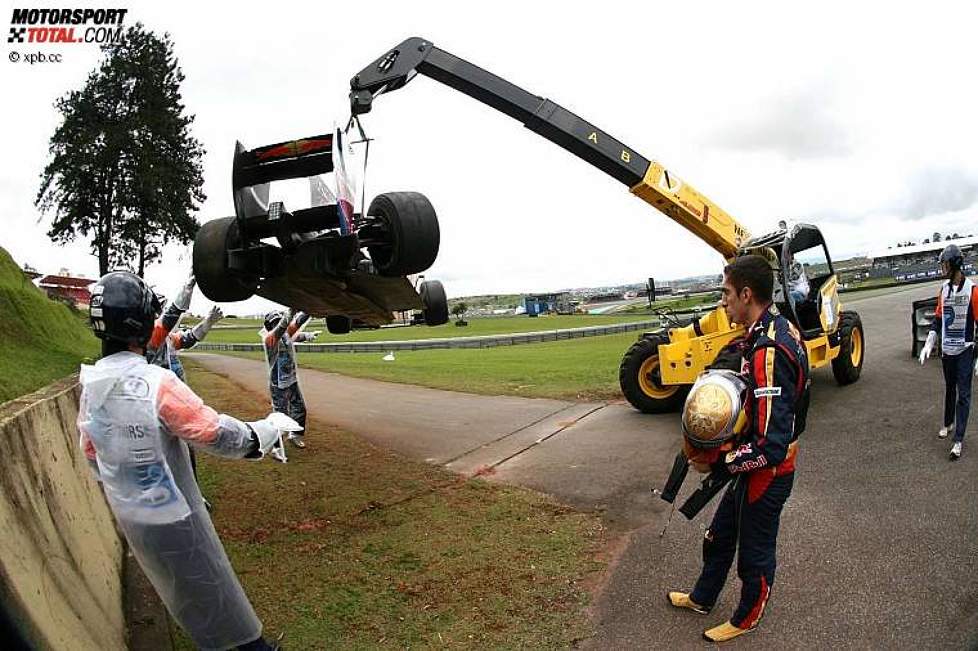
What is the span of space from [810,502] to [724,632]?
228 cm

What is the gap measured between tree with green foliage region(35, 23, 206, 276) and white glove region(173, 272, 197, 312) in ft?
56.6

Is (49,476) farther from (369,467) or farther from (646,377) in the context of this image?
(646,377)

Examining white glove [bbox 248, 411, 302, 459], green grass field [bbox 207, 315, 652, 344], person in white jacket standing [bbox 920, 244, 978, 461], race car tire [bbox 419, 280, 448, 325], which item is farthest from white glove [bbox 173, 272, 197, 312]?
green grass field [bbox 207, 315, 652, 344]

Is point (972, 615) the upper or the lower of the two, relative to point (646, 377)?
lower

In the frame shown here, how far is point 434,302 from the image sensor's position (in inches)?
287

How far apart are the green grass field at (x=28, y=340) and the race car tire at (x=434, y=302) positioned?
3708mm

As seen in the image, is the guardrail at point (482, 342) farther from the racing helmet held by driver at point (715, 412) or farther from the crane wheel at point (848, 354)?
the racing helmet held by driver at point (715, 412)

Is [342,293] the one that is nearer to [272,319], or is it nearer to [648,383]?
[272,319]

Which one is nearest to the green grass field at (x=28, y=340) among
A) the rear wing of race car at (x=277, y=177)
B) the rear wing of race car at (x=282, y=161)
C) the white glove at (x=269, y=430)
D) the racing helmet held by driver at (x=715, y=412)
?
the rear wing of race car at (x=277, y=177)

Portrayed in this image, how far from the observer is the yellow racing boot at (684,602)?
3621mm

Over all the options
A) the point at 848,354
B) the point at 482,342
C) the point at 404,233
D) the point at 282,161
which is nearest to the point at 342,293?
the point at 404,233

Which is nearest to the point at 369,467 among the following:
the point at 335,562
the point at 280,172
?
the point at 335,562

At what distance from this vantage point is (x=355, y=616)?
3824 millimetres

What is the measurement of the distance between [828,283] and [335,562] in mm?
8385
